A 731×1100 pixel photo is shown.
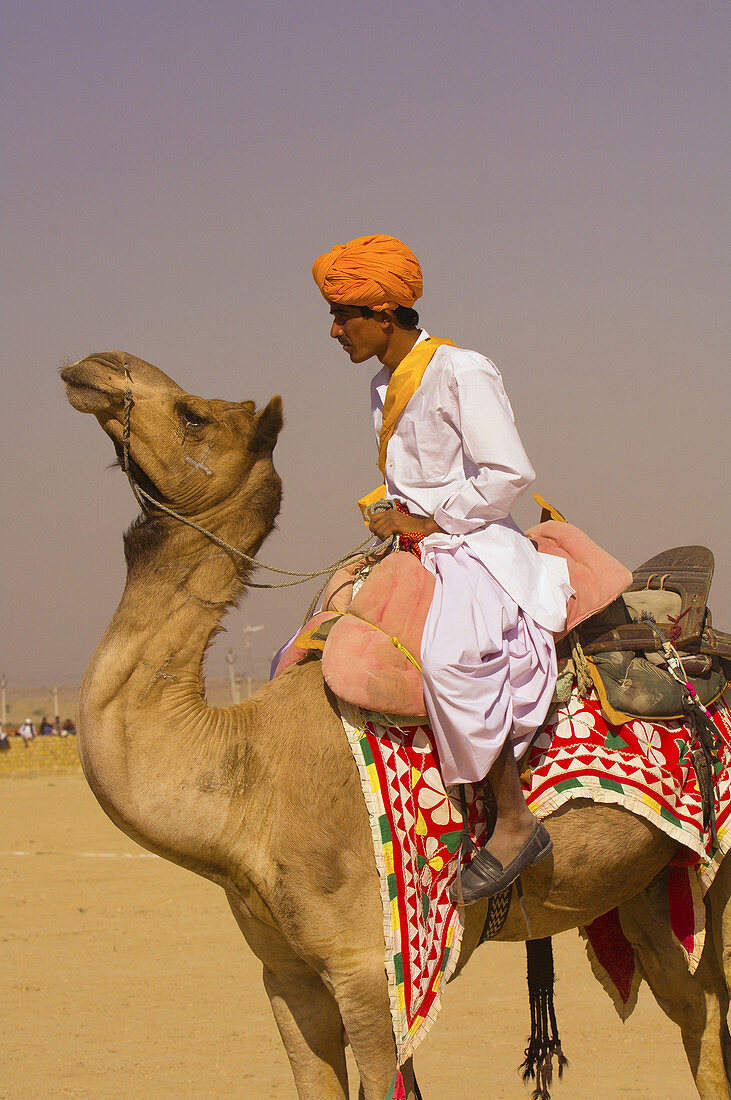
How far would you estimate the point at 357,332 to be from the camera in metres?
4.28

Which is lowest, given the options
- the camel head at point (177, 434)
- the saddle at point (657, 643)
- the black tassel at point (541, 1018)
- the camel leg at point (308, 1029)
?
the black tassel at point (541, 1018)

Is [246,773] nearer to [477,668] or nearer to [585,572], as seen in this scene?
[477,668]

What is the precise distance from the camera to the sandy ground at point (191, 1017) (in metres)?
7.23

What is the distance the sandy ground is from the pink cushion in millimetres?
3958

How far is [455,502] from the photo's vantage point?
400cm

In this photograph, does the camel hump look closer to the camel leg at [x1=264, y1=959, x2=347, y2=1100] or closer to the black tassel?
the camel leg at [x1=264, y1=959, x2=347, y2=1100]

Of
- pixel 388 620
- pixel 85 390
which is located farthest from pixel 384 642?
pixel 85 390

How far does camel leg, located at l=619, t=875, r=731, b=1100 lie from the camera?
15.6 ft

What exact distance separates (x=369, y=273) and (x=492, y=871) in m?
2.11

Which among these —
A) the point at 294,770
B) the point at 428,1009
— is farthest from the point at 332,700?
the point at 428,1009

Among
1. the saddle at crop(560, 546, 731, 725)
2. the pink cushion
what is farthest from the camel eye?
the saddle at crop(560, 546, 731, 725)

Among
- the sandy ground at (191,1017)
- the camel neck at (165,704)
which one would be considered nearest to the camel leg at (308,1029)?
the camel neck at (165,704)

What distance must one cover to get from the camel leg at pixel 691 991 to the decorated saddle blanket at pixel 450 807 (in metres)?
0.15

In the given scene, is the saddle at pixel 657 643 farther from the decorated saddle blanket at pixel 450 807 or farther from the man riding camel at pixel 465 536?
the man riding camel at pixel 465 536
